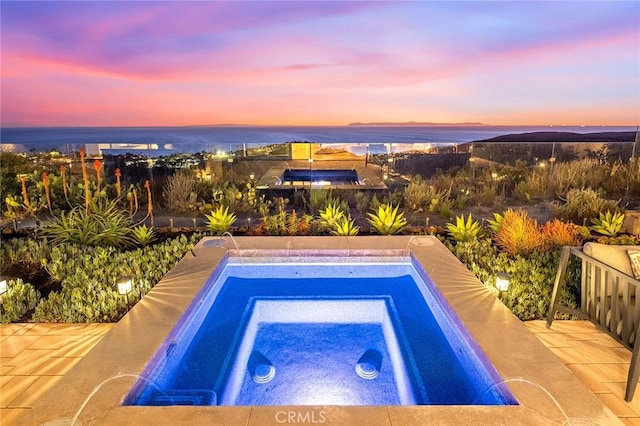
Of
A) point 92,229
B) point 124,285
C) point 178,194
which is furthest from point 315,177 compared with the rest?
point 124,285

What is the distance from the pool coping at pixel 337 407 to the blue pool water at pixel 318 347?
102mm

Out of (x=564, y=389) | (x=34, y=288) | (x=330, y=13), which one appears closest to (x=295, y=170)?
(x=330, y=13)

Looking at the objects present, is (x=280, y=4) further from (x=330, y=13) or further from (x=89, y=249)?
(x=89, y=249)

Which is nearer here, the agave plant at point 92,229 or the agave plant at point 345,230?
the agave plant at point 92,229

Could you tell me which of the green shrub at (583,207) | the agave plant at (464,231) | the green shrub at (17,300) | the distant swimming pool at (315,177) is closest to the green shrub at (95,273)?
the green shrub at (17,300)

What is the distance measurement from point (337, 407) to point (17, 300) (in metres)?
3.52

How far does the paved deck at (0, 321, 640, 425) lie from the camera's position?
2500 mm

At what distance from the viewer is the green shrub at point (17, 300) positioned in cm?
363

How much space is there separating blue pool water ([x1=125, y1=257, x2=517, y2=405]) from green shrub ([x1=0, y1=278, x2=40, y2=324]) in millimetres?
1711

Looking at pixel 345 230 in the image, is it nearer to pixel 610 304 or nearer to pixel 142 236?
pixel 142 236

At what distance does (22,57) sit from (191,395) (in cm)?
1015

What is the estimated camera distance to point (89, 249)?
4895 millimetres

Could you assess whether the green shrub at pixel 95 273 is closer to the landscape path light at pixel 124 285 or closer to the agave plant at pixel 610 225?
the landscape path light at pixel 124 285

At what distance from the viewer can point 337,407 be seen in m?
2.08
